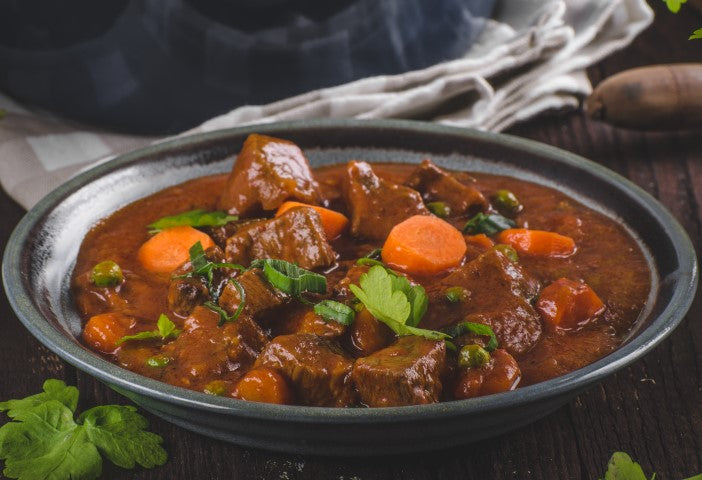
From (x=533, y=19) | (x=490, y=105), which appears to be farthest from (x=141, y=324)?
(x=533, y=19)

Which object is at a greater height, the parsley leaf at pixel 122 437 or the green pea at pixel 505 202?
the parsley leaf at pixel 122 437

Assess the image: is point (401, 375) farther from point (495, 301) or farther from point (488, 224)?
point (488, 224)

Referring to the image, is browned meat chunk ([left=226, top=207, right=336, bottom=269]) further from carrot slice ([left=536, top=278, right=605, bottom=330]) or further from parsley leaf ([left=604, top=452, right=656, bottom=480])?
parsley leaf ([left=604, top=452, right=656, bottom=480])

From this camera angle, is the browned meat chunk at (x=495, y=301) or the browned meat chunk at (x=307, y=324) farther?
the browned meat chunk at (x=495, y=301)

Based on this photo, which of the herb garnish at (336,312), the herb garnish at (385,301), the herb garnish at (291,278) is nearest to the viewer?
the herb garnish at (385,301)

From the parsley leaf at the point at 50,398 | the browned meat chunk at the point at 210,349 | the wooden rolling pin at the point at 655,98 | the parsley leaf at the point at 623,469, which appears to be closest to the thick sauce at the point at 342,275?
the browned meat chunk at the point at 210,349

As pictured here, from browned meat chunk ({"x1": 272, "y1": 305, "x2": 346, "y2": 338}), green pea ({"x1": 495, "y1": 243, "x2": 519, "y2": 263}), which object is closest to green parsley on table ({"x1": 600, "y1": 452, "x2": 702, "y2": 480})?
browned meat chunk ({"x1": 272, "y1": 305, "x2": 346, "y2": 338})

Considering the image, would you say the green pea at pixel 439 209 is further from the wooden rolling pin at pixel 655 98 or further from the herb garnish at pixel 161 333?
the wooden rolling pin at pixel 655 98
